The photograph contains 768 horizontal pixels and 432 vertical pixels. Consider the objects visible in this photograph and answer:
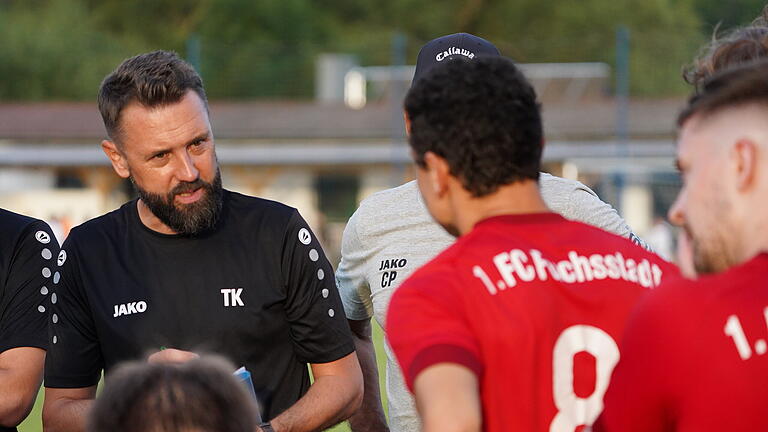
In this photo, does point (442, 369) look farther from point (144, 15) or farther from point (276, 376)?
point (144, 15)

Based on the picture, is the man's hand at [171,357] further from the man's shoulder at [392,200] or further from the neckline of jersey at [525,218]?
the man's shoulder at [392,200]

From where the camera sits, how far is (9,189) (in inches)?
1158

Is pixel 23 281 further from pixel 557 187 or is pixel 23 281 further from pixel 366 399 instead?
pixel 557 187

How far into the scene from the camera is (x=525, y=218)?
8.15ft

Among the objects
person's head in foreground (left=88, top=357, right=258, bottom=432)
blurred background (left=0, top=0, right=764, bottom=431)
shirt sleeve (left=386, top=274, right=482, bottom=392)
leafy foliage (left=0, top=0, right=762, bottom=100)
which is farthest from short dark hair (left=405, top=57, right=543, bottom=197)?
leafy foliage (left=0, top=0, right=762, bottom=100)

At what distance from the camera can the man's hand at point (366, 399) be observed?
4.26m

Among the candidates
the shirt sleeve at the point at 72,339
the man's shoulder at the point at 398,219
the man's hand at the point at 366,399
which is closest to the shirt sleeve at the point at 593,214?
the man's shoulder at the point at 398,219

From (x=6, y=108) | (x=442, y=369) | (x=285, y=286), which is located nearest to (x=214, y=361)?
(x=442, y=369)

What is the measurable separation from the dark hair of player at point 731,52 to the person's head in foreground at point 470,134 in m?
0.97

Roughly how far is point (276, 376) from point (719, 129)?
6.47ft

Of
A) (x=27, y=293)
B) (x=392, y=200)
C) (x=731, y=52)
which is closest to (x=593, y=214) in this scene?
(x=731, y=52)

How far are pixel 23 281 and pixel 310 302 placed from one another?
919 mm

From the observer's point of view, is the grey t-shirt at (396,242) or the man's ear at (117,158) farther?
the man's ear at (117,158)

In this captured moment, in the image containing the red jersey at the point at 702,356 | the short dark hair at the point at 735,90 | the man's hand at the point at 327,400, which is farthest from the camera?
the man's hand at the point at 327,400
